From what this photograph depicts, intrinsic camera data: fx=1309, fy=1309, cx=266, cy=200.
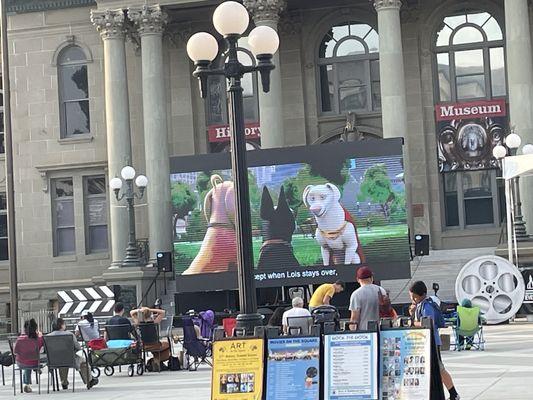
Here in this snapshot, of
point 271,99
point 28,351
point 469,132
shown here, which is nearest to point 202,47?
point 28,351

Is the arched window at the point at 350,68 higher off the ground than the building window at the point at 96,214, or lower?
higher

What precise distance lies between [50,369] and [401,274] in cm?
1680

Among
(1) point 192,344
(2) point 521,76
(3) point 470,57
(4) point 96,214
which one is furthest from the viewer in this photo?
(4) point 96,214

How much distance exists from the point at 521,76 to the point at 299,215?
863 centimetres

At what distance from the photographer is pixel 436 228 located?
151 feet

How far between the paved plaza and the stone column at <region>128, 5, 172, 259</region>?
640 inches

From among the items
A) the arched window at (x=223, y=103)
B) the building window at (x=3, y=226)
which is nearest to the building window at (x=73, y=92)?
the building window at (x=3, y=226)

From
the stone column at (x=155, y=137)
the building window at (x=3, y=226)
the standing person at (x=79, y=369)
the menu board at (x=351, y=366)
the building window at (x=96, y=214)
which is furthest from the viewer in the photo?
the building window at (x=3, y=226)

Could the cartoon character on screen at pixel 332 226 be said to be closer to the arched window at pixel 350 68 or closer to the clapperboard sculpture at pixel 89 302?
the clapperboard sculpture at pixel 89 302

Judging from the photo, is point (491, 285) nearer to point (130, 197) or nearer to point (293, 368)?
point (130, 197)

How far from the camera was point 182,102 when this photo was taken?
48562mm

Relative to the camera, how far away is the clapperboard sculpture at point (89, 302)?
1553 inches

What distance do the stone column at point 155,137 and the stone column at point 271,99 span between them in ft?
11.1

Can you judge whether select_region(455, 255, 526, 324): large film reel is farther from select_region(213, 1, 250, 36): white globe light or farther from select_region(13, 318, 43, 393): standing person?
select_region(213, 1, 250, 36): white globe light
